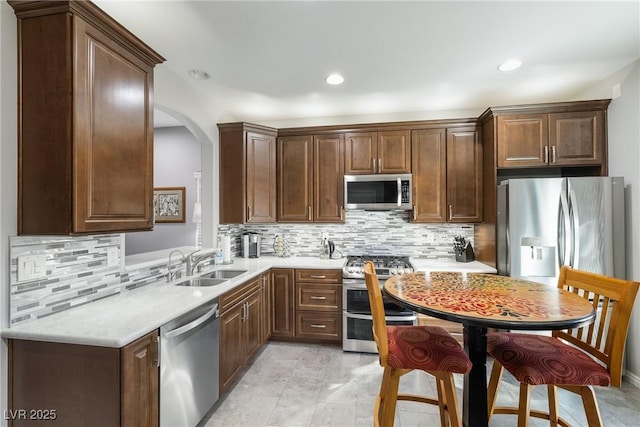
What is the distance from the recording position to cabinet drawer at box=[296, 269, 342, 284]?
3.09 metres

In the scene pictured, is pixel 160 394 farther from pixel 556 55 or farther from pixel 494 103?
pixel 494 103

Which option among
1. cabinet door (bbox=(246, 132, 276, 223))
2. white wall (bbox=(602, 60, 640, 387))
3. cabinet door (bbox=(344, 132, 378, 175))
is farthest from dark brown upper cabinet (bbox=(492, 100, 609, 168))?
cabinet door (bbox=(246, 132, 276, 223))

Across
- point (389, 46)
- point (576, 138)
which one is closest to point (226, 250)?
point (389, 46)

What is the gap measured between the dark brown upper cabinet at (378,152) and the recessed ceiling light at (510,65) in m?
1.05

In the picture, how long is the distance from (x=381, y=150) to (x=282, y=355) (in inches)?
96.8

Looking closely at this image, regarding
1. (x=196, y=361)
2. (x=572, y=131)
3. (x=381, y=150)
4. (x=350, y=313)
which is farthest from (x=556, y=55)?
(x=196, y=361)

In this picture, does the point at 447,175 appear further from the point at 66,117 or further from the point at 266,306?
the point at 66,117

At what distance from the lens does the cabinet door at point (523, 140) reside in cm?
279

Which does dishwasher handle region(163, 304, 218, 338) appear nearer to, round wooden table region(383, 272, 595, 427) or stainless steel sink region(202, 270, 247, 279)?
stainless steel sink region(202, 270, 247, 279)

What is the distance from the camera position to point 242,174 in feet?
10.8

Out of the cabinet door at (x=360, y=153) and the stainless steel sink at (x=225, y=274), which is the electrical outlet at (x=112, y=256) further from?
the cabinet door at (x=360, y=153)

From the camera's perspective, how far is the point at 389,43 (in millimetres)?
2139

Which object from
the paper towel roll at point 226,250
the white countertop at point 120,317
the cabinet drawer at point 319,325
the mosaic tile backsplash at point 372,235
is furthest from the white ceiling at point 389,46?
the cabinet drawer at point 319,325

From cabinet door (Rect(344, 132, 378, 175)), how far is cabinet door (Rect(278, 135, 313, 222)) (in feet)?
1.46
